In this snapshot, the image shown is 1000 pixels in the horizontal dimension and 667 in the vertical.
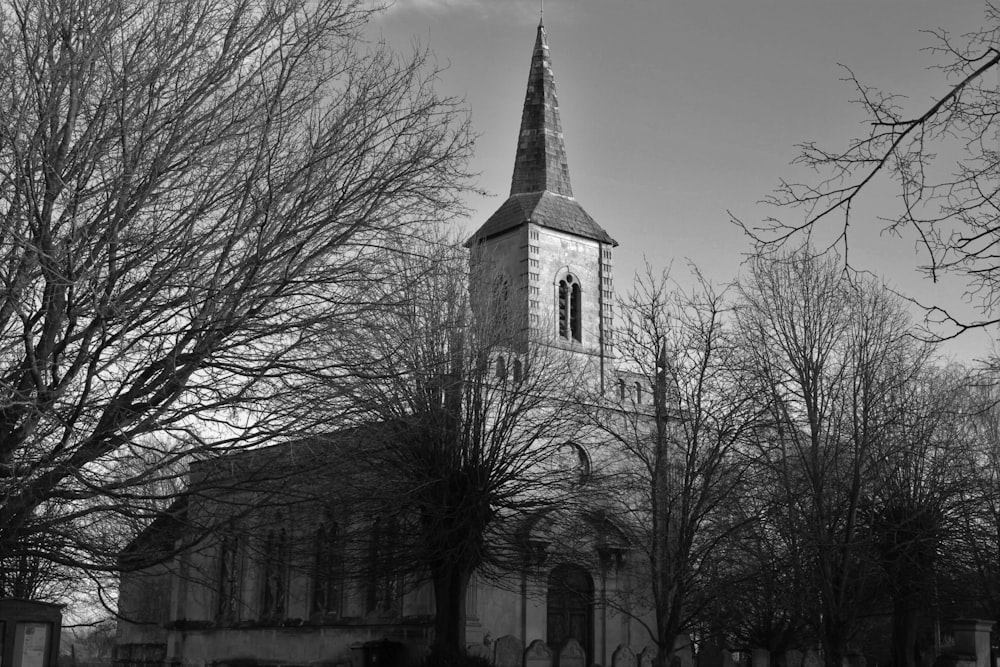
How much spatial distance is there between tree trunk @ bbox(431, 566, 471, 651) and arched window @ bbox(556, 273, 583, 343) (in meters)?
17.5

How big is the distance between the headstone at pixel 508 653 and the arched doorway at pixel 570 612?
265 inches

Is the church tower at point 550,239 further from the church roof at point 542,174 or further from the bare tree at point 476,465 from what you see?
the bare tree at point 476,465

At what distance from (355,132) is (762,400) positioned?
15.7 m

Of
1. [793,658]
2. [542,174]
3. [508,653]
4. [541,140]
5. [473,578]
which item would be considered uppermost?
[541,140]

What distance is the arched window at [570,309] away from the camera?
41438mm

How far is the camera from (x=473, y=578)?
28.3 meters

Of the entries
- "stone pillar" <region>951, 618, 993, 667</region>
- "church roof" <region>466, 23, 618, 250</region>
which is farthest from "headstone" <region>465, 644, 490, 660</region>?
"church roof" <region>466, 23, 618, 250</region>

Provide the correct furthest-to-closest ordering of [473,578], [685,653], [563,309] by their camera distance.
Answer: [563,309] → [685,653] → [473,578]

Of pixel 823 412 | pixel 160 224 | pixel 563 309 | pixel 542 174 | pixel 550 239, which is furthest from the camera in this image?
pixel 542 174

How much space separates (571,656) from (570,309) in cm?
1872

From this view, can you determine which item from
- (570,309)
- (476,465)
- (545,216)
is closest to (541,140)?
(545,216)

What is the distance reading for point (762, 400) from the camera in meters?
22.4

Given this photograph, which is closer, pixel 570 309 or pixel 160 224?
pixel 160 224

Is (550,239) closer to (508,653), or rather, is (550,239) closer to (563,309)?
(563,309)
